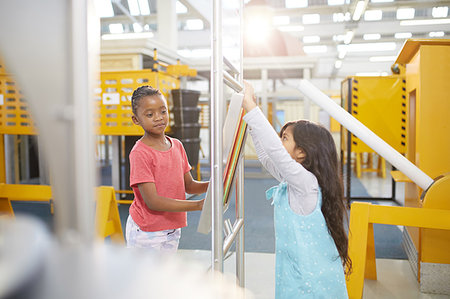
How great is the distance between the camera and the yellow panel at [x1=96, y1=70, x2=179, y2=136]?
3697 mm

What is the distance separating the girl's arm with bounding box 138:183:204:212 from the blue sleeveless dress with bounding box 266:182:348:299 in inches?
13.0

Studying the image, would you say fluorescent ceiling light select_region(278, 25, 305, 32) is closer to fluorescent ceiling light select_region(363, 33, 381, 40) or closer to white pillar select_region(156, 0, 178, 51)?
fluorescent ceiling light select_region(363, 33, 381, 40)

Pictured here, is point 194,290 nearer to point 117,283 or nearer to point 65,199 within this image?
point 117,283

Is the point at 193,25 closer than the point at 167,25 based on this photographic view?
No

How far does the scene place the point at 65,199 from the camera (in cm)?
34

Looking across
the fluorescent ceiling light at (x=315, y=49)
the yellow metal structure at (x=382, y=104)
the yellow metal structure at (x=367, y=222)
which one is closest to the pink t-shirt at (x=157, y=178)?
the yellow metal structure at (x=367, y=222)

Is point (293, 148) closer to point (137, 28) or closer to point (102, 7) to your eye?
point (102, 7)

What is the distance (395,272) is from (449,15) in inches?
298

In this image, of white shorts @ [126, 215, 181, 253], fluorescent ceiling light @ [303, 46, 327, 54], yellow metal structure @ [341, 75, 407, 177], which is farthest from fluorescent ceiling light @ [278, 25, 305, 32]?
white shorts @ [126, 215, 181, 253]

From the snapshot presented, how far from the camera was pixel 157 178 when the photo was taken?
1.36 meters

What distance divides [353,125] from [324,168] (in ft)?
1.43

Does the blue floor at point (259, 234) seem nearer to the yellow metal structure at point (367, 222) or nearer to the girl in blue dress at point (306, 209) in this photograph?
the yellow metal structure at point (367, 222)

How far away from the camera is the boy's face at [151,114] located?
4.41ft

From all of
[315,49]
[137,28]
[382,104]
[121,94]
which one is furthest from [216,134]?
[315,49]
